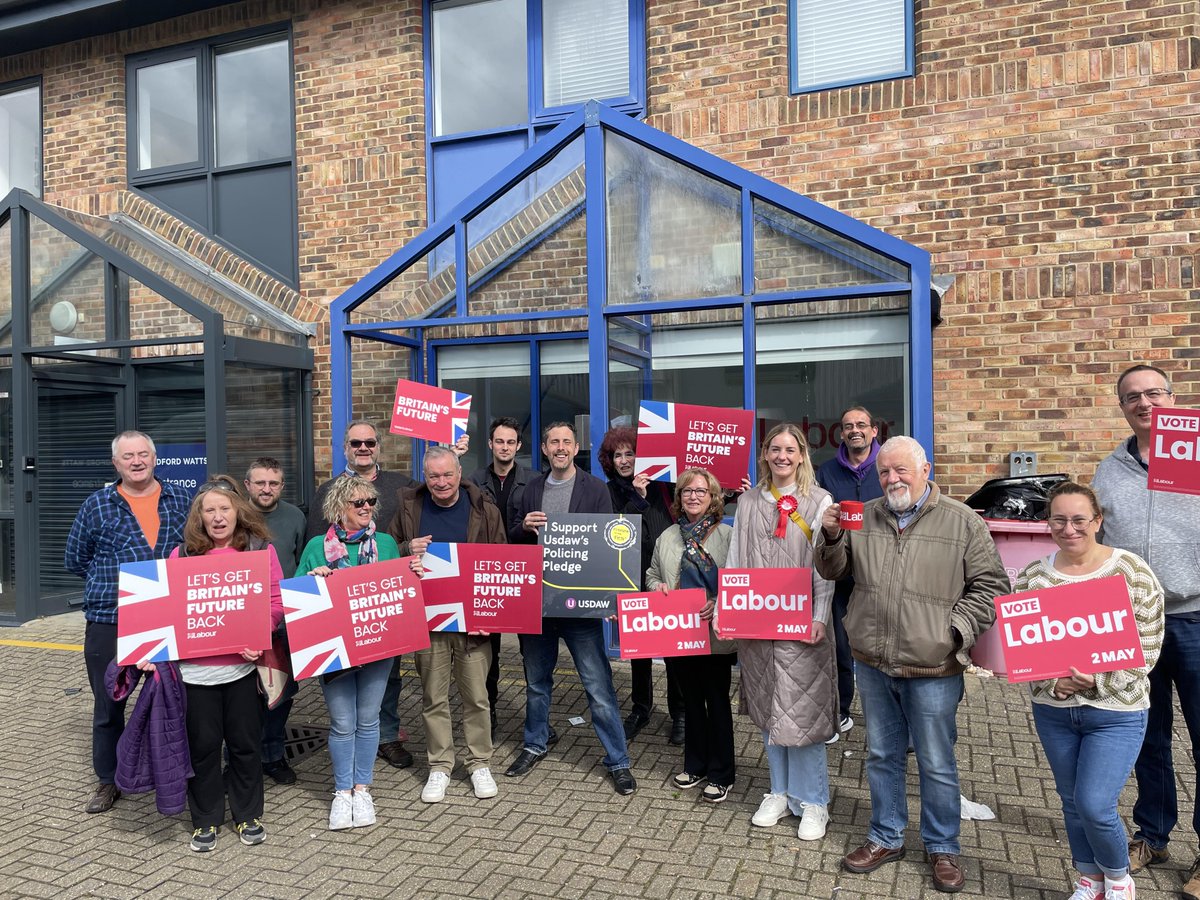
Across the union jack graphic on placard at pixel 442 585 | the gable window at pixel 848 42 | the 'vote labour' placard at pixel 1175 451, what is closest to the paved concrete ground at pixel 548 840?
the union jack graphic on placard at pixel 442 585

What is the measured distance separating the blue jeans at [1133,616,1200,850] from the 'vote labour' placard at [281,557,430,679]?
331cm

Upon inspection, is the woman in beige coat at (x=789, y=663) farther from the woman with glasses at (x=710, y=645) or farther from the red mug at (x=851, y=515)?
the red mug at (x=851, y=515)

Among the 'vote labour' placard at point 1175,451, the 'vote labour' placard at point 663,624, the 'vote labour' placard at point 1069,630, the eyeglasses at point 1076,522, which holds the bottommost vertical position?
the 'vote labour' placard at point 663,624

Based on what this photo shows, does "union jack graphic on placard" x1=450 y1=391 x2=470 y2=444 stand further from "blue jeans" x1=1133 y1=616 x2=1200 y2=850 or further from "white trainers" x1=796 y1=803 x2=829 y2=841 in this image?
"blue jeans" x1=1133 y1=616 x2=1200 y2=850

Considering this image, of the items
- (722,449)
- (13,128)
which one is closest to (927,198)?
(722,449)

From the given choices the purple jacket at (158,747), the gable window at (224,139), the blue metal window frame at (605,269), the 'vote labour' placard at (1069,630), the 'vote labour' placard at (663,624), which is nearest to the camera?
the 'vote labour' placard at (1069,630)

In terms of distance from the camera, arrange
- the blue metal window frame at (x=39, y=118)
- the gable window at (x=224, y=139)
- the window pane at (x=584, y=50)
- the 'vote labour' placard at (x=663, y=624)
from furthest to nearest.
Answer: the blue metal window frame at (x=39, y=118) < the gable window at (x=224, y=139) < the window pane at (x=584, y=50) < the 'vote labour' placard at (x=663, y=624)

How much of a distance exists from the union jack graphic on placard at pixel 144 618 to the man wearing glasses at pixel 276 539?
883 mm

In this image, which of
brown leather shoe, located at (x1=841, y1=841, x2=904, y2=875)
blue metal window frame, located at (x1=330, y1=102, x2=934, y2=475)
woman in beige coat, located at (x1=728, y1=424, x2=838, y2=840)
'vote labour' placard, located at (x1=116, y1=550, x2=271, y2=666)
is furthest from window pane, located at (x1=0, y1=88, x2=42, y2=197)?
brown leather shoe, located at (x1=841, y1=841, x2=904, y2=875)

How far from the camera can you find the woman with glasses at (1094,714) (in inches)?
124

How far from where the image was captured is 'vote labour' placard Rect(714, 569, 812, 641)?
3988mm

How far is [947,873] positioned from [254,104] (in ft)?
32.3

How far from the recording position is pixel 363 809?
13.9 ft

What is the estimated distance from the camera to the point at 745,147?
25.7ft
